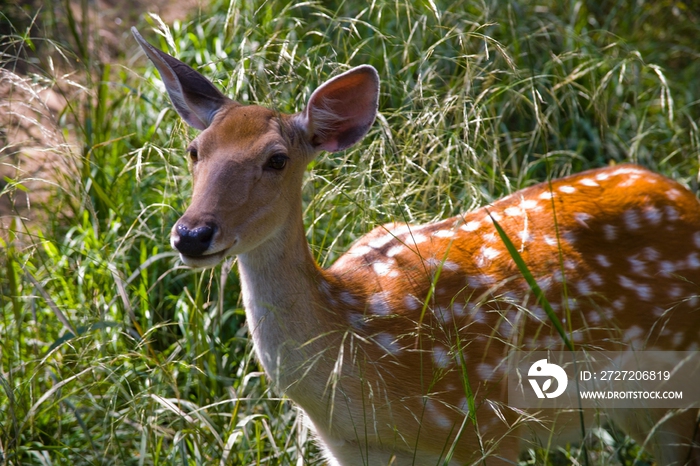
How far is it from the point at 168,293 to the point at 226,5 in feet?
7.85

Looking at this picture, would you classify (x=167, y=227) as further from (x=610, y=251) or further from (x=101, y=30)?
(x=101, y=30)

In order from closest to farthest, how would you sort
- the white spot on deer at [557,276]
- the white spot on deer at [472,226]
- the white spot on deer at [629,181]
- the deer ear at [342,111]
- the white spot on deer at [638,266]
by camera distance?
the deer ear at [342,111], the white spot on deer at [557,276], the white spot on deer at [638,266], the white spot on deer at [472,226], the white spot on deer at [629,181]

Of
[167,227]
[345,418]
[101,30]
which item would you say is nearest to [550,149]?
[167,227]

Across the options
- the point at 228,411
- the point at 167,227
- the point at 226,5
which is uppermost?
the point at 226,5

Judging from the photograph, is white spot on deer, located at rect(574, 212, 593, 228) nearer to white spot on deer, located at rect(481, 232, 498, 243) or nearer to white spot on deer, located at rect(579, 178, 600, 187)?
white spot on deer, located at rect(579, 178, 600, 187)

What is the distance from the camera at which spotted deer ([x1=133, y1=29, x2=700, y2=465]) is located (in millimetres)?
3072

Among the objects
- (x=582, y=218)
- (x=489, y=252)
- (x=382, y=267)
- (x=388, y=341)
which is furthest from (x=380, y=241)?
(x=582, y=218)

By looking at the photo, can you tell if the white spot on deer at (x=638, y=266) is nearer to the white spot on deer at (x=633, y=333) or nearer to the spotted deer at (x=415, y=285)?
the spotted deer at (x=415, y=285)

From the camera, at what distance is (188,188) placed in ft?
14.7

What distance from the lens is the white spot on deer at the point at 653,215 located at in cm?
364

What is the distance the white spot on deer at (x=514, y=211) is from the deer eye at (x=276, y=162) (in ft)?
3.41

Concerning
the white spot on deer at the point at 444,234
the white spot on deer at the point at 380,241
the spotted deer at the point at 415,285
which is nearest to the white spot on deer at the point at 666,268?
the spotted deer at the point at 415,285

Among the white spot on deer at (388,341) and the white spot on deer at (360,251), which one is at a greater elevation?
the white spot on deer at (360,251)

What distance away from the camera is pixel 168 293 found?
177 inches
